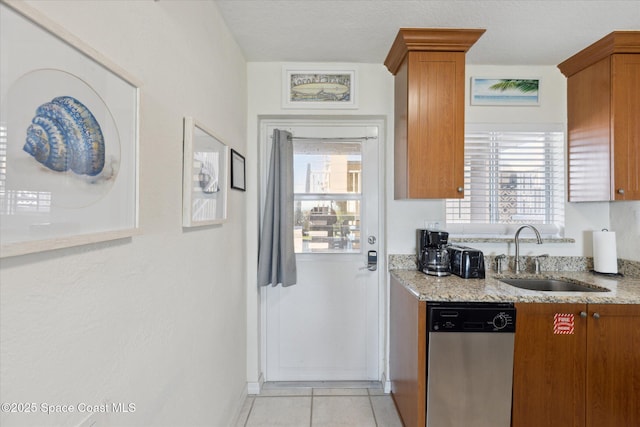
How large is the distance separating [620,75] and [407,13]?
4.91 ft

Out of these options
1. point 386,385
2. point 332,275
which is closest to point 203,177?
point 332,275

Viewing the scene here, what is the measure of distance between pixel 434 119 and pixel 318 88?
0.92 metres

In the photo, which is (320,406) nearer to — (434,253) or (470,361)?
(470,361)

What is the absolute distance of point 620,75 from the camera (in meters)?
2.07

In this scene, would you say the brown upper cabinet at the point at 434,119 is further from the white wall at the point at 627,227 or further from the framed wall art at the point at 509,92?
the white wall at the point at 627,227

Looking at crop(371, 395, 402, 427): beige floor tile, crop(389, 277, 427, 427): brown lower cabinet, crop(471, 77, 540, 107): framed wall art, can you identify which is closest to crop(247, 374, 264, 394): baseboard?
crop(371, 395, 402, 427): beige floor tile

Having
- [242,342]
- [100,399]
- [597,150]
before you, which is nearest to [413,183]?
[597,150]

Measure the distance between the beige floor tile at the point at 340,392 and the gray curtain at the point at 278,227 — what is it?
0.87 m

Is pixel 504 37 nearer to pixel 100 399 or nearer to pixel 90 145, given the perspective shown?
pixel 90 145

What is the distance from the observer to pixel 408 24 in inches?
76.9

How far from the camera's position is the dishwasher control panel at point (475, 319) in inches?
65.7

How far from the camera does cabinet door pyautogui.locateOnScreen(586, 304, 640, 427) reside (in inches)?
66.4

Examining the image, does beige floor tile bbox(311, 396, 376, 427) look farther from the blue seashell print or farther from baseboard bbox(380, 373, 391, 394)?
the blue seashell print

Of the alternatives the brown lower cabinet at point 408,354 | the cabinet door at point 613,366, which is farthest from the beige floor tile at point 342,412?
the cabinet door at point 613,366
